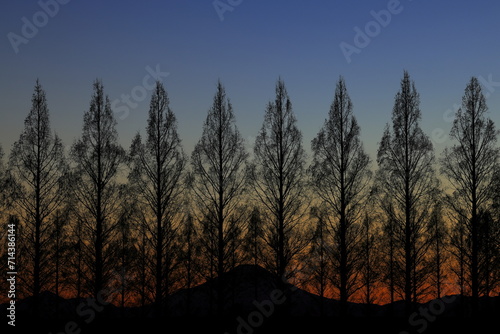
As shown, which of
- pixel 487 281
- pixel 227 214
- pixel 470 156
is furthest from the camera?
pixel 487 281

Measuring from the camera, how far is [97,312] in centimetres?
2630

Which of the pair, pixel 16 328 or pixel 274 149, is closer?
pixel 16 328

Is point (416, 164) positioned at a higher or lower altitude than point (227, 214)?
higher

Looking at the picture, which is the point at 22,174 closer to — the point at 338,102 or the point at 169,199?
the point at 169,199

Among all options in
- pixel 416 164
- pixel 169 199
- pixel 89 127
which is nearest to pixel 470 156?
pixel 416 164

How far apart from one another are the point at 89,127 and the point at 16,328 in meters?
10.4

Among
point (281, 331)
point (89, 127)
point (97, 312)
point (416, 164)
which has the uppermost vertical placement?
point (89, 127)

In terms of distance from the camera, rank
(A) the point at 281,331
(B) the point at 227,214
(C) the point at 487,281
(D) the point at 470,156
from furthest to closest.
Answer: (C) the point at 487,281
(D) the point at 470,156
(B) the point at 227,214
(A) the point at 281,331

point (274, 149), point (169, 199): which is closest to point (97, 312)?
point (169, 199)

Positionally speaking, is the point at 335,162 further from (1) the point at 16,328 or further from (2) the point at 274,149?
(1) the point at 16,328

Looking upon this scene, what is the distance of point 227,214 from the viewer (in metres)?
25.6

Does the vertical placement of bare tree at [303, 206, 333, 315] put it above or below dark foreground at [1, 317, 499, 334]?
above

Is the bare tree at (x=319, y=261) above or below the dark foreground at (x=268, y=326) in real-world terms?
above

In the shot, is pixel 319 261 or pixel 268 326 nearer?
pixel 268 326
